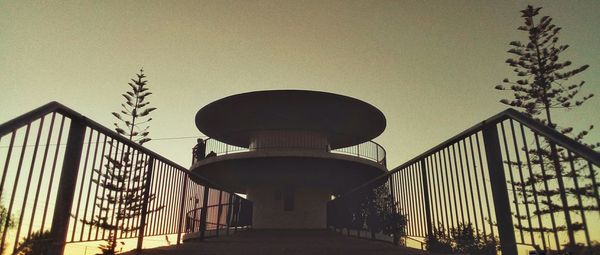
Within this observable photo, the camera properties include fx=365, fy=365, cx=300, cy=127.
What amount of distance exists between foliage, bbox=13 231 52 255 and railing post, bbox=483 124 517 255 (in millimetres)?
5337

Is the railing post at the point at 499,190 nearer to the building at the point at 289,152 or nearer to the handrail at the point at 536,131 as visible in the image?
the handrail at the point at 536,131

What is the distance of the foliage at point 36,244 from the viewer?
3.96m

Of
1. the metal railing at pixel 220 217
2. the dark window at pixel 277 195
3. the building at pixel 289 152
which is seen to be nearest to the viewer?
the metal railing at pixel 220 217

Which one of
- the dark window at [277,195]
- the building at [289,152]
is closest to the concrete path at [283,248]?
the building at [289,152]

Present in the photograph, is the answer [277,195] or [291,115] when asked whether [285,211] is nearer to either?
[277,195]

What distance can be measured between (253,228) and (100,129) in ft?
63.9

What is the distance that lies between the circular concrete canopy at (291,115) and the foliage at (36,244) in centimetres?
1661

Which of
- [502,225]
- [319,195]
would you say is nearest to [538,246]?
[502,225]

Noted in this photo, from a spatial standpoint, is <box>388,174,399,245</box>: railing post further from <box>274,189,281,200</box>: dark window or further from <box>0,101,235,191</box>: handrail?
<box>274,189,281,200</box>: dark window

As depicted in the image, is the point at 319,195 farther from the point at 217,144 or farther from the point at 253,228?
the point at 217,144

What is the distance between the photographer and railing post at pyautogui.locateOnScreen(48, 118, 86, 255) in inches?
179

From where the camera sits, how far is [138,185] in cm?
707

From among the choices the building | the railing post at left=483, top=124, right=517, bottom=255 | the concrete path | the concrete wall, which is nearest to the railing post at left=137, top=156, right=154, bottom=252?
the concrete path

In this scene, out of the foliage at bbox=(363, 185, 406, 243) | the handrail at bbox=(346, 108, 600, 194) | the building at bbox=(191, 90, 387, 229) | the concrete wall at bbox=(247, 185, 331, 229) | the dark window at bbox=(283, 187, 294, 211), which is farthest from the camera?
the dark window at bbox=(283, 187, 294, 211)
